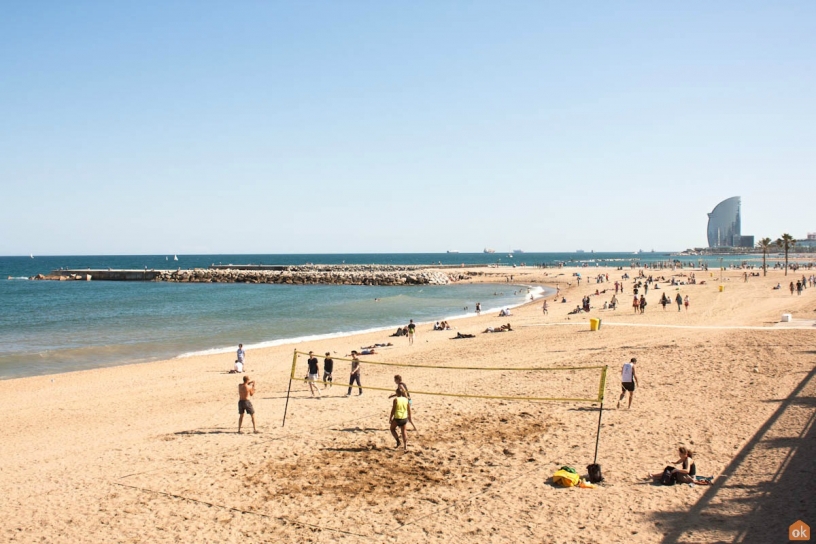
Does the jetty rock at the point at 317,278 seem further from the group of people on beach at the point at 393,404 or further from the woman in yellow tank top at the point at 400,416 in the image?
the woman in yellow tank top at the point at 400,416

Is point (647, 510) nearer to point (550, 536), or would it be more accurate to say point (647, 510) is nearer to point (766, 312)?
point (550, 536)

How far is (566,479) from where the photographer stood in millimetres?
9328

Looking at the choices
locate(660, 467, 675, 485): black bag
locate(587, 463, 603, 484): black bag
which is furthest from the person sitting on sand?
locate(587, 463, 603, 484): black bag

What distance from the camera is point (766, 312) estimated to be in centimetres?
3023

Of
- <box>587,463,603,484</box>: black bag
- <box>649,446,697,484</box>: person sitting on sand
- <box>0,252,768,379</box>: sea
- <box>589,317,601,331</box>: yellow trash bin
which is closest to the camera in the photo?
<box>649,446,697,484</box>: person sitting on sand

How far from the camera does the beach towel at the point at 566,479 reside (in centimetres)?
932

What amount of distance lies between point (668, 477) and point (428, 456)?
4224 millimetres

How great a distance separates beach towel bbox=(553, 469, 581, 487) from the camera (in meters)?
9.32

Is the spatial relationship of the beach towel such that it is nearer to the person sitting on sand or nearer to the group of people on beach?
the person sitting on sand

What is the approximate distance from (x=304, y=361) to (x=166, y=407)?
7511 mm

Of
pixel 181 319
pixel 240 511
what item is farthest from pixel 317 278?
pixel 240 511

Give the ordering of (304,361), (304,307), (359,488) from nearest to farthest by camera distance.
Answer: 1. (359,488)
2. (304,361)
3. (304,307)

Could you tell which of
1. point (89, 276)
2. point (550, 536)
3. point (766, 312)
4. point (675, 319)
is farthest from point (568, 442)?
point (89, 276)

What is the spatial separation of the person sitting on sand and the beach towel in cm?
137
